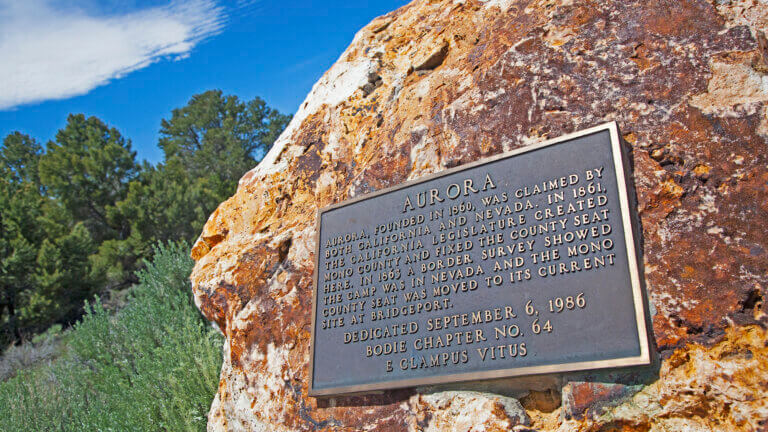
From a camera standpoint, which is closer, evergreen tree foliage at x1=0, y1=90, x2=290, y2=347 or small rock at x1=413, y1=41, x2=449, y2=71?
small rock at x1=413, y1=41, x2=449, y2=71

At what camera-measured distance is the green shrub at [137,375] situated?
15.9 feet

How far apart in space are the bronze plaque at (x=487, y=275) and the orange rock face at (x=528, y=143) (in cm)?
11

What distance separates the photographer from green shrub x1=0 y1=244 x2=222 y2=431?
4.86m

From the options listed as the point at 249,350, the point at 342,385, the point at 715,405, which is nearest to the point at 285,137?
the point at 249,350

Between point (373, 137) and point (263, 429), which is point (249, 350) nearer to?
point (263, 429)

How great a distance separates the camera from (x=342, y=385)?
11.1 feet

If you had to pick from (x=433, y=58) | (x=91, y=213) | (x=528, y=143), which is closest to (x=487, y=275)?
(x=528, y=143)

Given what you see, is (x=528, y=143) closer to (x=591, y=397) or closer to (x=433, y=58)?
(x=433, y=58)

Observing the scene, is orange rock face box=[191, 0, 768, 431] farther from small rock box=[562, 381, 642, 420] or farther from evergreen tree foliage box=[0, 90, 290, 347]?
evergreen tree foliage box=[0, 90, 290, 347]

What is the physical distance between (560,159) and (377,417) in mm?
1785

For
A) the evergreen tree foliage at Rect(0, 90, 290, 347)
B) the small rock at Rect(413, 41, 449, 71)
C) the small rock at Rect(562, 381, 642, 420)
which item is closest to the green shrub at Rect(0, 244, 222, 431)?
the small rock at Rect(413, 41, 449, 71)

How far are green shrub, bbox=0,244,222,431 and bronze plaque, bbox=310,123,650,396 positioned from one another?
6.28 ft

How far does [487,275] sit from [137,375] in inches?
148

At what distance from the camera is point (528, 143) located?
3.26 m
